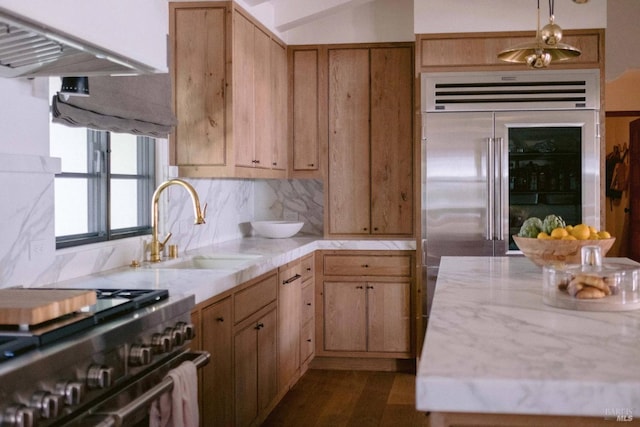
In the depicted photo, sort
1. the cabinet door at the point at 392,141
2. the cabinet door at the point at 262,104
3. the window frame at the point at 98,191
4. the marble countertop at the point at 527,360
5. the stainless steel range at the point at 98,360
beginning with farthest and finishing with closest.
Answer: the cabinet door at the point at 392,141 → the cabinet door at the point at 262,104 → the window frame at the point at 98,191 → the stainless steel range at the point at 98,360 → the marble countertop at the point at 527,360

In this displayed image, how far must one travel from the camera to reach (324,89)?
5.34 metres

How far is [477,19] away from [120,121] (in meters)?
2.62

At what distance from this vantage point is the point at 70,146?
3.24m

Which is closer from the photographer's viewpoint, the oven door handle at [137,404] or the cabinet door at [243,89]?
the oven door handle at [137,404]

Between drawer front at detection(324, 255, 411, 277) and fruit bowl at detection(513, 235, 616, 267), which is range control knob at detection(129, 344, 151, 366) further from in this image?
drawer front at detection(324, 255, 411, 277)

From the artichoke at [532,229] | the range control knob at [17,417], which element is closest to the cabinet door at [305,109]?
the artichoke at [532,229]

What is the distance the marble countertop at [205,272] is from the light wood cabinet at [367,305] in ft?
0.65

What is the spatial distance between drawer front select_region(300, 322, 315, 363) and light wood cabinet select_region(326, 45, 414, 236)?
0.74m

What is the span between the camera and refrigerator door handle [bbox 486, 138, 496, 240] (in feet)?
15.8

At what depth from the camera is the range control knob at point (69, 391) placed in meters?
1.75

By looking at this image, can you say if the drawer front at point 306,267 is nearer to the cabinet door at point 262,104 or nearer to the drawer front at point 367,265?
the drawer front at point 367,265

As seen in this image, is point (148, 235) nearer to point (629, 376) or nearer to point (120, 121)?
point (120, 121)

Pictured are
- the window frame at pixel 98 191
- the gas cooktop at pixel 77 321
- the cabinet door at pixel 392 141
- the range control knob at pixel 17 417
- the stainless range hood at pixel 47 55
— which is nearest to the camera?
the range control knob at pixel 17 417

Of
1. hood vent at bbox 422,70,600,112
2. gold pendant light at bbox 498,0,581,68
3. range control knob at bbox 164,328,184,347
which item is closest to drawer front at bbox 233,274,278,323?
range control knob at bbox 164,328,184,347
